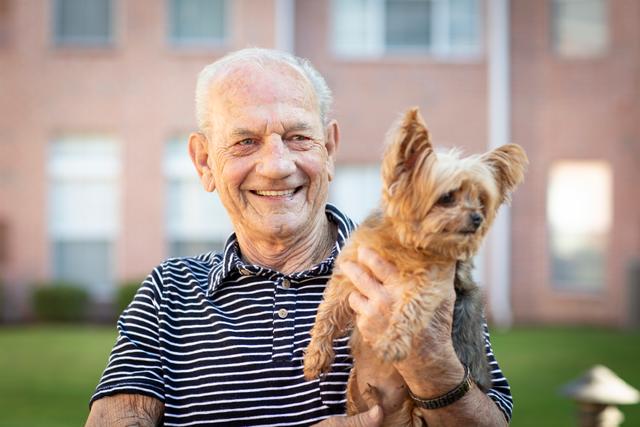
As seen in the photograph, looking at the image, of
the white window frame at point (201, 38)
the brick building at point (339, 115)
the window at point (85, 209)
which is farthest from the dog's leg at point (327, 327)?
the white window frame at point (201, 38)

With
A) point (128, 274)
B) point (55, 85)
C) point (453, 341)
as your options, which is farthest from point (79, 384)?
point (453, 341)

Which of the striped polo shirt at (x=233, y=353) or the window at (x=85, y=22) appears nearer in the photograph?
the striped polo shirt at (x=233, y=353)

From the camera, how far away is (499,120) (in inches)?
751

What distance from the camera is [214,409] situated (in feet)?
11.6

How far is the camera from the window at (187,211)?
19.2 meters

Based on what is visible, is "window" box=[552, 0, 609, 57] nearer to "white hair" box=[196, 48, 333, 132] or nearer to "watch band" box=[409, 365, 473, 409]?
"white hair" box=[196, 48, 333, 132]

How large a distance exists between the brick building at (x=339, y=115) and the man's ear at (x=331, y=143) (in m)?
15.4

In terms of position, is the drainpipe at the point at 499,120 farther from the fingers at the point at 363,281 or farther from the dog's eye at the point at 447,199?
the dog's eye at the point at 447,199

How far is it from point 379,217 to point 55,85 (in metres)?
17.1

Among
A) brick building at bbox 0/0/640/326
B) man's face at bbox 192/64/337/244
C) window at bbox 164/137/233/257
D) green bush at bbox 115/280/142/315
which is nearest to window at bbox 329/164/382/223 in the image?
brick building at bbox 0/0/640/326

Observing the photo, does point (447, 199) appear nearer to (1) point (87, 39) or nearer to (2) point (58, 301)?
(2) point (58, 301)

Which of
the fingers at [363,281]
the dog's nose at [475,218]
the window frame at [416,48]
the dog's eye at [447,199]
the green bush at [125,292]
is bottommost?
the green bush at [125,292]

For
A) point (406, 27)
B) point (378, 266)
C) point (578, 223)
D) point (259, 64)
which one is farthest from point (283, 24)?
point (378, 266)

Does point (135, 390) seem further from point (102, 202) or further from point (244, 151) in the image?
point (102, 202)
